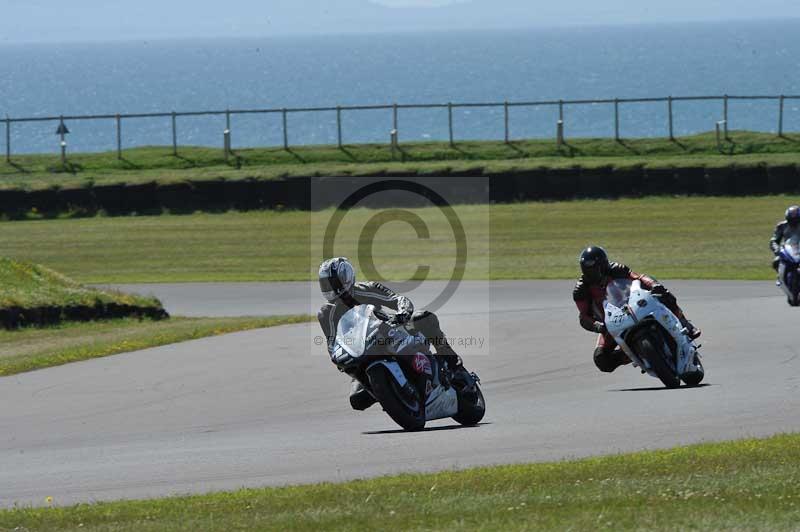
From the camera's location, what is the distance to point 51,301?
22562mm


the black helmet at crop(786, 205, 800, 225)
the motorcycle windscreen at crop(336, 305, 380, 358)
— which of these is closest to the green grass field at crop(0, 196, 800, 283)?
the black helmet at crop(786, 205, 800, 225)

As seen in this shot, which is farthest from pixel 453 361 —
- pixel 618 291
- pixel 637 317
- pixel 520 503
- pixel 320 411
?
pixel 520 503

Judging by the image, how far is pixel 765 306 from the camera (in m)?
20.7

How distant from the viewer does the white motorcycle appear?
45.4 ft

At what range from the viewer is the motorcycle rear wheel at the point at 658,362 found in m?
13.9

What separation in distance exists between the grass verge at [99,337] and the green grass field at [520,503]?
27.2 feet

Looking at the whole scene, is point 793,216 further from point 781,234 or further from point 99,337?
point 99,337

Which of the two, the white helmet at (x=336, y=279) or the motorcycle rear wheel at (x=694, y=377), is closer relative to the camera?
the white helmet at (x=336, y=279)

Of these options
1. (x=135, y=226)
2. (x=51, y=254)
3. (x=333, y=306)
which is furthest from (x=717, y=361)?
(x=135, y=226)

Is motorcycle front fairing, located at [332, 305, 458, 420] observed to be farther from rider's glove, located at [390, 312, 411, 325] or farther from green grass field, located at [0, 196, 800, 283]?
green grass field, located at [0, 196, 800, 283]

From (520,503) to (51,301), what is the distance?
1471 centimetres

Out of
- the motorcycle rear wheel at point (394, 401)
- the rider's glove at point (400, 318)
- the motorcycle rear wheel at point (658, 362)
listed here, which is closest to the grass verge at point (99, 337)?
the motorcycle rear wheel at point (394, 401)

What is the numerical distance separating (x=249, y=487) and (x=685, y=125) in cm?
11524

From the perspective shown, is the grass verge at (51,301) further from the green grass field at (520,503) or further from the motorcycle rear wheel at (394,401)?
the green grass field at (520,503)
